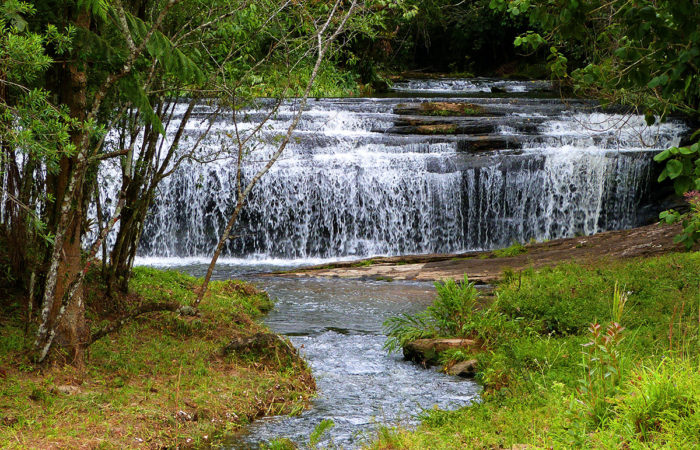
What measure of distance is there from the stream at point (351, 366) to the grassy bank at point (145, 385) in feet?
0.95

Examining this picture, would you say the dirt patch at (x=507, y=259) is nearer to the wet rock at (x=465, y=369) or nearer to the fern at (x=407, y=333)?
the fern at (x=407, y=333)

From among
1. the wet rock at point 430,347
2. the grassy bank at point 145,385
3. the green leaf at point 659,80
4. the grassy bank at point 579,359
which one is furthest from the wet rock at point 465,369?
the green leaf at point 659,80

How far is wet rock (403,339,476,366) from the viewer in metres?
7.37

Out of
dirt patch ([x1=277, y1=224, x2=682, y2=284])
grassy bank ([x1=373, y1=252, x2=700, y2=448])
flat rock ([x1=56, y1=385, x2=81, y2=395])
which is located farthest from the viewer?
dirt patch ([x1=277, y1=224, x2=682, y2=284])

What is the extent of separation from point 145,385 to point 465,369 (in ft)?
9.68

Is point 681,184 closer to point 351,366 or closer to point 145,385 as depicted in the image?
point 351,366

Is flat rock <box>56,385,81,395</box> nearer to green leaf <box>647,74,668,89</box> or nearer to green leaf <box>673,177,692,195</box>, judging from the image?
green leaf <box>673,177,692,195</box>

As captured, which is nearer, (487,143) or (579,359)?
(579,359)

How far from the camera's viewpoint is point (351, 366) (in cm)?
727

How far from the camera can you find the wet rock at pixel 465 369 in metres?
6.89

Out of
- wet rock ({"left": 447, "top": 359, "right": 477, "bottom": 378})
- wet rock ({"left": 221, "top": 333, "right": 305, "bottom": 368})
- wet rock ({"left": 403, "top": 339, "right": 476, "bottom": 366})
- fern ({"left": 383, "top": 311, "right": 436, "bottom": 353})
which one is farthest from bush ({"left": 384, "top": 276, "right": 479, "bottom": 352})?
wet rock ({"left": 221, "top": 333, "right": 305, "bottom": 368})

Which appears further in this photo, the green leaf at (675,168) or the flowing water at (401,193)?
the flowing water at (401,193)

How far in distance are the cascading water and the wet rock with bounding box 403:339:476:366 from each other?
27.4 ft

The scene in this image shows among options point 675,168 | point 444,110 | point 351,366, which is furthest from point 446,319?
point 444,110
